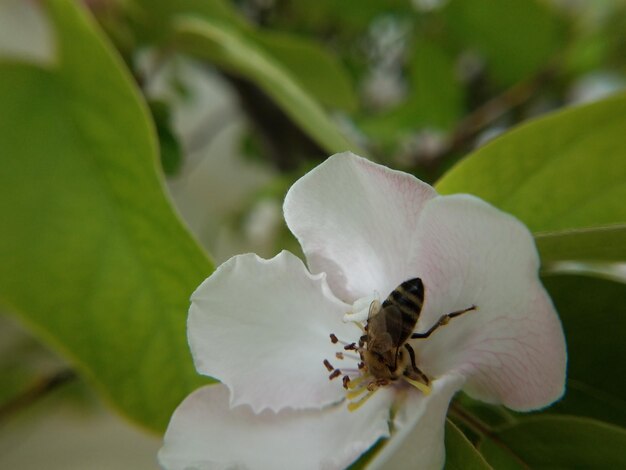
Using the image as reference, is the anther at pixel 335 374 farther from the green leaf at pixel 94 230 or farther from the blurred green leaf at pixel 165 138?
the blurred green leaf at pixel 165 138

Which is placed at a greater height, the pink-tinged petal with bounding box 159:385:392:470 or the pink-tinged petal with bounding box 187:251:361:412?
the pink-tinged petal with bounding box 187:251:361:412

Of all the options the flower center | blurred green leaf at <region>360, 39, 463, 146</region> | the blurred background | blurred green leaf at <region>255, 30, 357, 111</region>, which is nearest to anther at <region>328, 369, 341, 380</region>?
the flower center

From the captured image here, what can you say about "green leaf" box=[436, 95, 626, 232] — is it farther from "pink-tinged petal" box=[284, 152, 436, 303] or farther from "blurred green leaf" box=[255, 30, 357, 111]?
"blurred green leaf" box=[255, 30, 357, 111]

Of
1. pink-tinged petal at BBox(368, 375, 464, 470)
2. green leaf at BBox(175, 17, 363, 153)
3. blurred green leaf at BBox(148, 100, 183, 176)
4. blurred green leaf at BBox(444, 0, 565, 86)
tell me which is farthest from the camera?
blurred green leaf at BBox(444, 0, 565, 86)

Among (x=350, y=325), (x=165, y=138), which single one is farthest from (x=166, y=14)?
(x=350, y=325)

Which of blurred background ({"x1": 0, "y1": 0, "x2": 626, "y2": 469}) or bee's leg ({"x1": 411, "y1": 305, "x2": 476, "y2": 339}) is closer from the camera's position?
bee's leg ({"x1": 411, "y1": 305, "x2": 476, "y2": 339})

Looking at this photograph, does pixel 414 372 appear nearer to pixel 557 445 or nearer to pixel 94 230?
pixel 557 445

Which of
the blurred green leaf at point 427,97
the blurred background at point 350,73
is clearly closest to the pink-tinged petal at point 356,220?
the blurred background at point 350,73
